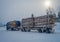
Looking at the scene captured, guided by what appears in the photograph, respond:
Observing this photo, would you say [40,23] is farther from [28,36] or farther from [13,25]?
[13,25]

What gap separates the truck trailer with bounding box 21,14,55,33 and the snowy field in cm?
5

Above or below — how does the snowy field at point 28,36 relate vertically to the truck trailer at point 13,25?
below

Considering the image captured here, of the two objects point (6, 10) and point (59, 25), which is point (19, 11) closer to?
point (6, 10)

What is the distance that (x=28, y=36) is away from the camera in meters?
1.25

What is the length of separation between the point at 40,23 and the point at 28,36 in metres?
0.20

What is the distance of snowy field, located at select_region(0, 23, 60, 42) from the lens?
1.23m

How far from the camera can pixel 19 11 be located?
1.29 meters

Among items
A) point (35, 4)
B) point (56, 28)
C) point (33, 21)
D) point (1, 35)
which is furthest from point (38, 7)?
point (1, 35)

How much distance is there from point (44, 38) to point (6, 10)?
553 mm

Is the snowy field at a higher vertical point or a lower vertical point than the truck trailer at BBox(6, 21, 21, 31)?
lower

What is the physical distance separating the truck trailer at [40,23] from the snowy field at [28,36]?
0.05m

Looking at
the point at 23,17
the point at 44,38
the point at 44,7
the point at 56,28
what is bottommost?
the point at 44,38

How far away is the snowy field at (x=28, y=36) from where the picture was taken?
4.03 ft

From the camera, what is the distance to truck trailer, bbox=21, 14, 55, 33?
1.25 m
